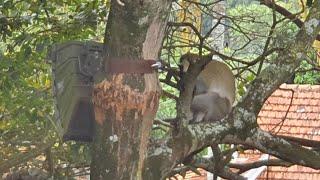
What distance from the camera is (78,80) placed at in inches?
84.4

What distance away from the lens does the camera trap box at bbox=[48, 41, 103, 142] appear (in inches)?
83.9

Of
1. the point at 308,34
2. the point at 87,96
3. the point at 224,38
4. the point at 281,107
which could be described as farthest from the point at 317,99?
the point at 87,96

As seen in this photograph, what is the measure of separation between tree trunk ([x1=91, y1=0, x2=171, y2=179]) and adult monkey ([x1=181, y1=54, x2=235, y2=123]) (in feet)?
4.94

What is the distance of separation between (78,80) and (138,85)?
0.26 meters

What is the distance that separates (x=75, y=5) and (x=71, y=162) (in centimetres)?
87

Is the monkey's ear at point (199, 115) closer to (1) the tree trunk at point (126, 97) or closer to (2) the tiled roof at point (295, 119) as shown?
(1) the tree trunk at point (126, 97)

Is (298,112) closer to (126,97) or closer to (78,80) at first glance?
(78,80)

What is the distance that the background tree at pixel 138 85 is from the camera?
196 centimetres

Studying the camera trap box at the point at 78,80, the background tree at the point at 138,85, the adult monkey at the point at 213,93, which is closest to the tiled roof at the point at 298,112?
the background tree at the point at 138,85

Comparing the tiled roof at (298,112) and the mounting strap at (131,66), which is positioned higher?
the mounting strap at (131,66)

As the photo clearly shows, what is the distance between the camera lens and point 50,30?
3320mm

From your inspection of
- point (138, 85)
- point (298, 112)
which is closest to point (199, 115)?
point (138, 85)

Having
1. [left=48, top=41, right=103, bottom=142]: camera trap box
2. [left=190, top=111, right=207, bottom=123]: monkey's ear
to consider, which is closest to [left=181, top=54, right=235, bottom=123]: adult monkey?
[left=190, top=111, right=207, bottom=123]: monkey's ear

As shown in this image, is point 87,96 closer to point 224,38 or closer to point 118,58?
point 118,58
